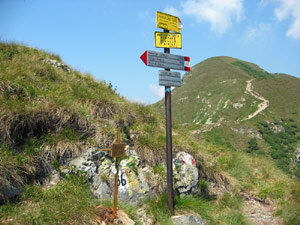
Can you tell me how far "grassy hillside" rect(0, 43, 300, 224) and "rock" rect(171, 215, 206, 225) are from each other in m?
0.17

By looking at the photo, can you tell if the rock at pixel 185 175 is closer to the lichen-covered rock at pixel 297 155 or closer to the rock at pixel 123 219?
the rock at pixel 123 219

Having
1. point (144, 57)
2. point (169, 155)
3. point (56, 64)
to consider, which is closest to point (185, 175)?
point (169, 155)

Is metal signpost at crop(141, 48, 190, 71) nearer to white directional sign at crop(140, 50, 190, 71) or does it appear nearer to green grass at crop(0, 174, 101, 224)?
white directional sign at crop(140, 50, 190, 71)

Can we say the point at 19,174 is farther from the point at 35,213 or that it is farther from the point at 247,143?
the point at 247,143

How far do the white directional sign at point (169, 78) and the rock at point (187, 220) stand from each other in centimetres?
255

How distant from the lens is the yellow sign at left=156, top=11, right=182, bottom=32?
460 cm

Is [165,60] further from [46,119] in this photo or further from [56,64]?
[56,64]

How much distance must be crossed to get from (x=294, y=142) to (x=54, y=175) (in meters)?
69.3

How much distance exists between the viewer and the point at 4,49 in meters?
7.35

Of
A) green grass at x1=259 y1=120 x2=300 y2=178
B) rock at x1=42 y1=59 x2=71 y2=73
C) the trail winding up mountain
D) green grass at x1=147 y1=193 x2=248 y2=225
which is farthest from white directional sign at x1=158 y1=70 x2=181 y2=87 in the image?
the trail winding up mountain

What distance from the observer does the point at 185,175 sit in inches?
210

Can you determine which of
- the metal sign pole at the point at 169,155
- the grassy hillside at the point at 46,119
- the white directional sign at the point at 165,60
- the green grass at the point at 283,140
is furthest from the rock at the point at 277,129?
the metal sign pole at the point at 169,155

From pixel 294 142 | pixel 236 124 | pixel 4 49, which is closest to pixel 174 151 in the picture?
pixel 4 49

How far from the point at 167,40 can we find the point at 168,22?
0.39 metres
